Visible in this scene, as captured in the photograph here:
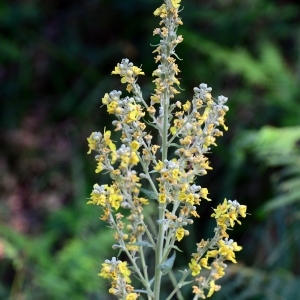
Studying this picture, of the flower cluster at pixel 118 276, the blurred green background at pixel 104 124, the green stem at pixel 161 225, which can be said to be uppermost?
the blurred green background at pixel 104 124

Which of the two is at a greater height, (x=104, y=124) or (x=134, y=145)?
(x=104, y=124)

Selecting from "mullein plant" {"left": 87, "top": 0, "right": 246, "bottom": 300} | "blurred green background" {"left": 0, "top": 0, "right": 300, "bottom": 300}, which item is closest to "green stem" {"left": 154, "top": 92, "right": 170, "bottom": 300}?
"mullein plant" {"left": 87, "top": 0, "right": 246, "bottom": 300}

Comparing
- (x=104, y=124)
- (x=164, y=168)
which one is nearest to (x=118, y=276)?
(x=164, y=168)

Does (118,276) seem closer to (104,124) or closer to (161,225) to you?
(161,225)

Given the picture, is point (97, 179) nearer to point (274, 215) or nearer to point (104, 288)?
point (104, 288)

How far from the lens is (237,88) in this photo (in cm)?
452

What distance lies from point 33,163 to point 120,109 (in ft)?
13.1

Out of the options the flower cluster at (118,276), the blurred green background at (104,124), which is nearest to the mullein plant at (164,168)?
the flower cluster at (118,276)

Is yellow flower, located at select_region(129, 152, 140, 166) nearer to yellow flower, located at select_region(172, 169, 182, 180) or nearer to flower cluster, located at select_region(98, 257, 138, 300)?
yellow flower, located at select_region(172, 169, 182, 180)

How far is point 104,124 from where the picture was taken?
439 cm

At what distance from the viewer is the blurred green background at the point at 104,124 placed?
2.93 m

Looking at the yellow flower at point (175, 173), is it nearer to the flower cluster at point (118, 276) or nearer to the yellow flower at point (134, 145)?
the yellow flower at point (134, 145)

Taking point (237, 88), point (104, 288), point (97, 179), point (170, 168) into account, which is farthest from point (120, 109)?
point (237, 88)

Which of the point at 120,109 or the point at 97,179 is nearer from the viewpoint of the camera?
the point at 120,109
